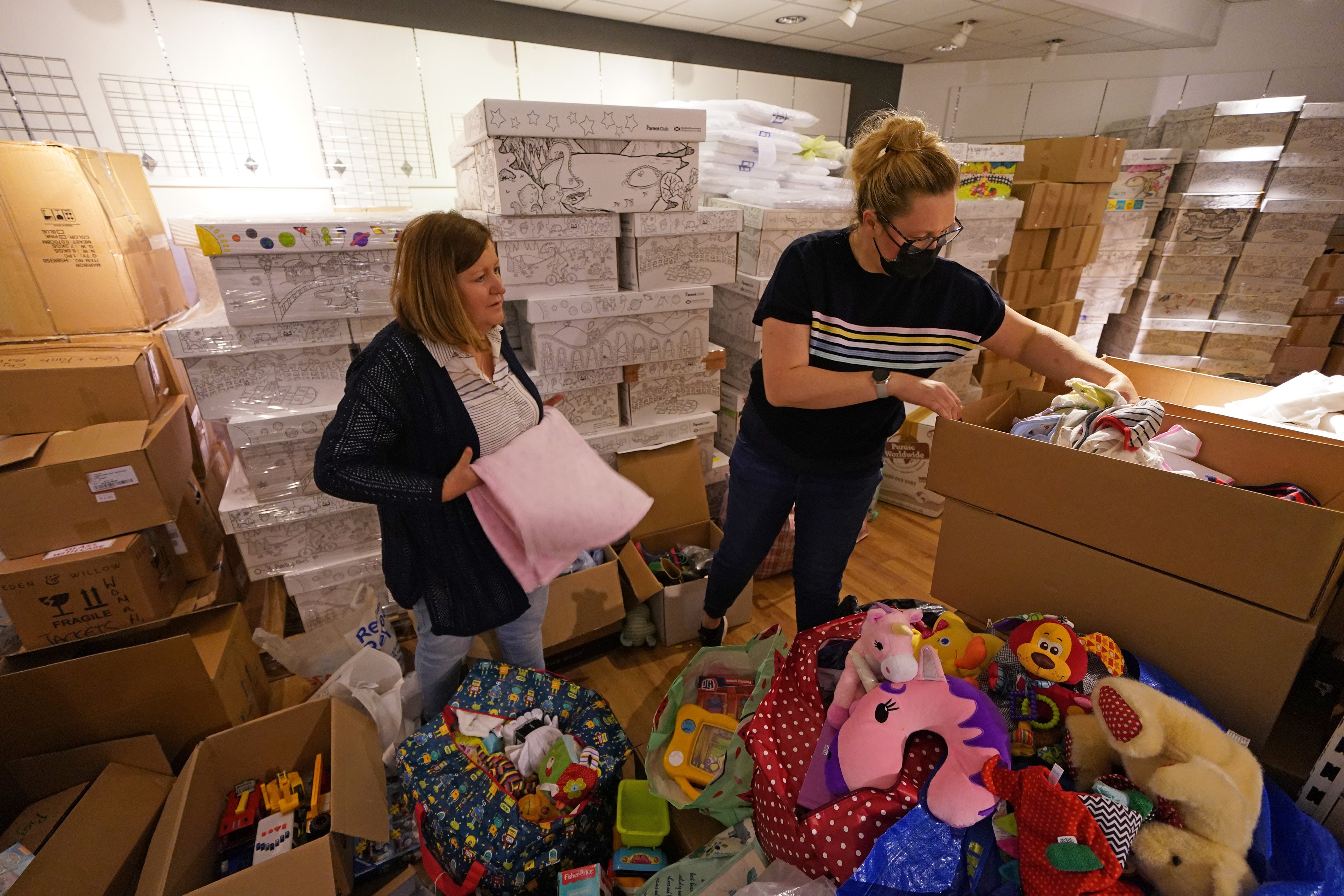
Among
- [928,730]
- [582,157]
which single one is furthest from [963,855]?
A: [582,157]

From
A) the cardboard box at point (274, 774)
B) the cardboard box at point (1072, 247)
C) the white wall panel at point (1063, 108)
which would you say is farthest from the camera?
the white wall panel at point (1063, 108)

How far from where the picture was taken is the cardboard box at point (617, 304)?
1.67m

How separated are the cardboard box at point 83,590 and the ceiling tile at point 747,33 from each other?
140 inches

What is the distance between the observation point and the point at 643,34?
127 inches

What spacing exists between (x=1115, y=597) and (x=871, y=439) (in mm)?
500

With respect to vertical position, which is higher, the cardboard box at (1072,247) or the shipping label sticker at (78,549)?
the cardboard box at (1072,247)

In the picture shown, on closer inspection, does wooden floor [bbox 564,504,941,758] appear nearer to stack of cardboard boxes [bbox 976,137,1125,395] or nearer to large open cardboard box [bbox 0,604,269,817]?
large open cardboard box [bbox 0,604,269,817]

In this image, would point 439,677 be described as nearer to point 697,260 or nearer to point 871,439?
point 871,439

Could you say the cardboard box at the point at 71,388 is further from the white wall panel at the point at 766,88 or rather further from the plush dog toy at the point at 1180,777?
the white wall panel at the point at 766,88

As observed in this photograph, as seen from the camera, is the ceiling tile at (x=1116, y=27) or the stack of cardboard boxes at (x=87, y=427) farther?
the ceiling tile at (x=1116, y=27)

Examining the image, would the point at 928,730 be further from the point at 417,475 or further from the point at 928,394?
the point at 417,475

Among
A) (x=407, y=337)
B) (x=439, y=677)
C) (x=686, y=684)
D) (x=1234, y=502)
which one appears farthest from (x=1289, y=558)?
(x=439, y=677)

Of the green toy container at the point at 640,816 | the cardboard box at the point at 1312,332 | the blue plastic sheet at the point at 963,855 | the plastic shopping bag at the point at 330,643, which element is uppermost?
the blue plastic sheet at the point at 963,855

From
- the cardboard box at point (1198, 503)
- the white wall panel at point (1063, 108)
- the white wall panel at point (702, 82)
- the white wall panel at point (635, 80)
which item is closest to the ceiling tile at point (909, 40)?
the white wall panel at point (702, 82)
